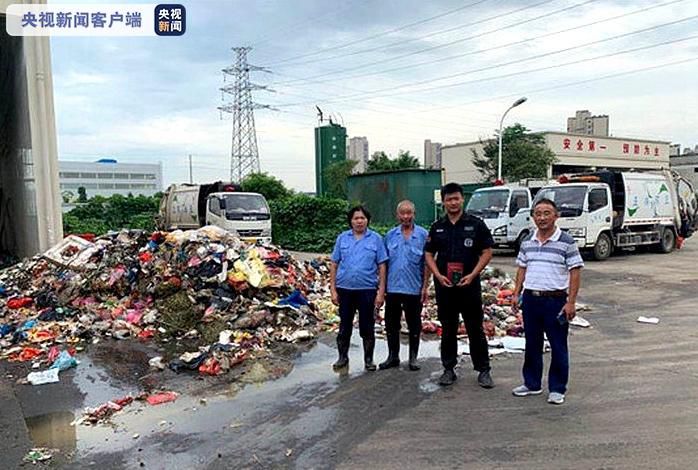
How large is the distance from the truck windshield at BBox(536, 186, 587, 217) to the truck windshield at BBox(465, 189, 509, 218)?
5.65 ft

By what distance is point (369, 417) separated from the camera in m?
4.60

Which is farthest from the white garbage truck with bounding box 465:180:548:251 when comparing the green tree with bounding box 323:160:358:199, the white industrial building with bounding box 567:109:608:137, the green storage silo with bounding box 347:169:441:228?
the white industrial building with bounding box 567:109:608:137

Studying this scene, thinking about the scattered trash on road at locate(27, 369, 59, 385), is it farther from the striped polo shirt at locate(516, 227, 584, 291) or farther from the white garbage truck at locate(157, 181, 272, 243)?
the white garbage truck at locate(157, 181, 272, 243)

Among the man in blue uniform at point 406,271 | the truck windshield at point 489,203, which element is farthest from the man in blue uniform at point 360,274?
the truck windshield at point 489,203

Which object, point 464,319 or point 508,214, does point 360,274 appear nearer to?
point 464,319

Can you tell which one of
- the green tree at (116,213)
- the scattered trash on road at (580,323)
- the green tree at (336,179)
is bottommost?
the scattered trash on road at (580,323)

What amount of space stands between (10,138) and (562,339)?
18.8 meters

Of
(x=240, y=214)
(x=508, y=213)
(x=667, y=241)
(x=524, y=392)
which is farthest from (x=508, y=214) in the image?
(x=524, y=392)

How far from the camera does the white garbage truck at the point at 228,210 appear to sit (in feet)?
61.9

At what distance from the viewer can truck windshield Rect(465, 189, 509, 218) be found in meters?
A: 17.2

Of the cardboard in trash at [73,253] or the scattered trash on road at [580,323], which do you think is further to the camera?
the cardboard in trash at [73,253]

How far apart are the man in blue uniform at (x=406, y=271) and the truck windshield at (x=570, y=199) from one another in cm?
1055

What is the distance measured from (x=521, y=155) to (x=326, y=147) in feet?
41.3

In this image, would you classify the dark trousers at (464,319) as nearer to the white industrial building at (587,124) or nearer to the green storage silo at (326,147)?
the green storage silo at (326,147)
